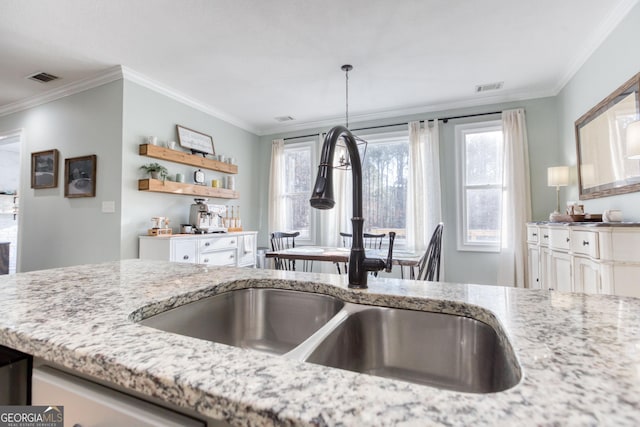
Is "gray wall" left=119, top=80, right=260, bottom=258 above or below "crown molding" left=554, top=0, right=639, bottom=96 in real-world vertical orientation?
below

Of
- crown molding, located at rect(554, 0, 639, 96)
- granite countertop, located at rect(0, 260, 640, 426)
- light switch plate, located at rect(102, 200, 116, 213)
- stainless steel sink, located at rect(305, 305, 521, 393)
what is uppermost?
crown molding, located at rect(554, 0, 639, 96)

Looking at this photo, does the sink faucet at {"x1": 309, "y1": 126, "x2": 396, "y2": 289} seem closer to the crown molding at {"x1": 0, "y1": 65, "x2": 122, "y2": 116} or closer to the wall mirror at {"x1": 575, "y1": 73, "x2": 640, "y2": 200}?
the wall mirror at {"x1": 575, "y1": 73, "x2": 640, "y2": 200}

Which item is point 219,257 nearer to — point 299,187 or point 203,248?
point 203,248

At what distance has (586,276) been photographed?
2100 mm

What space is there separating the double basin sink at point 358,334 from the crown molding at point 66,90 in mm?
3412

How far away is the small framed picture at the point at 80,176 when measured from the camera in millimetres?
3311

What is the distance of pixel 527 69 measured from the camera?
322 cm

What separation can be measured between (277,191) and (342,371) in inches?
188

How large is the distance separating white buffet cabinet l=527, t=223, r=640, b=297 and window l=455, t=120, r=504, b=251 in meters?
0.99

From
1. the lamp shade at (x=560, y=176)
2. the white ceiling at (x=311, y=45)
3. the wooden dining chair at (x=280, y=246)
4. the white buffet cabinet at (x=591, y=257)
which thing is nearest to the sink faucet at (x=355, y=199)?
the white buffet cabinet at (x=591, y=257)

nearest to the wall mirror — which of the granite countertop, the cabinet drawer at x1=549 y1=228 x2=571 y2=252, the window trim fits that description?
the cabinet drawer at x1=549 y1=228 x2=571 y2=252

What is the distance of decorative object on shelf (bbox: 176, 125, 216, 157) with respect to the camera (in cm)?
380

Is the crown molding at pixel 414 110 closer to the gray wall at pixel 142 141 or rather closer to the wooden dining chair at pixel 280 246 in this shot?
the gray wall at pixel 142 141

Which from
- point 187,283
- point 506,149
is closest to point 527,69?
point 506,149
